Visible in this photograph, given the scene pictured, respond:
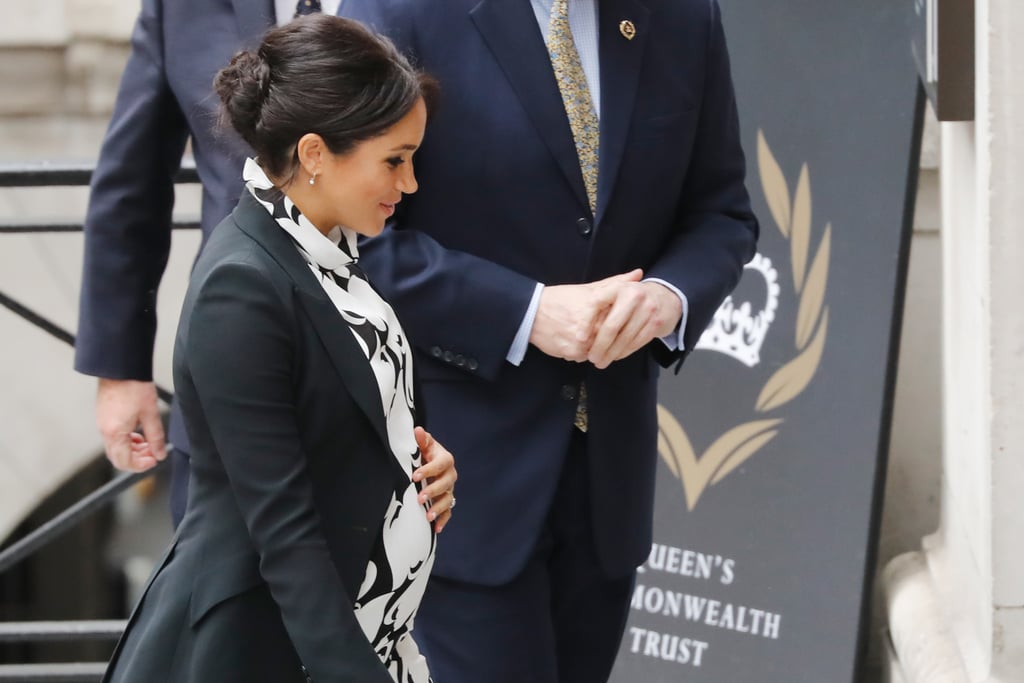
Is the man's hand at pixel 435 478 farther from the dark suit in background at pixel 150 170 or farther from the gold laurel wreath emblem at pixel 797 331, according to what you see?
the gold laurel wreath emblem at pixel 797 331

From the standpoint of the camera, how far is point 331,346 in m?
1.93

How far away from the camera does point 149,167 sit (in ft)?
9.91

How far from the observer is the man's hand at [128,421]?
311cm

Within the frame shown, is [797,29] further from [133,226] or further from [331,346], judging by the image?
[331,346]

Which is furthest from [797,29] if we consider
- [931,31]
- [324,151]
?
[324,151]

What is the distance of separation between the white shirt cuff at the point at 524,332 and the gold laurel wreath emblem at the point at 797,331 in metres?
1.49

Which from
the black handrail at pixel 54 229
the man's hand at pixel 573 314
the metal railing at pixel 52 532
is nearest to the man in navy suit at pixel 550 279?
the man's hand at pixel 573 314

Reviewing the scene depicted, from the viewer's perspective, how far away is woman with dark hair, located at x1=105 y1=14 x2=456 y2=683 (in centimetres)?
186

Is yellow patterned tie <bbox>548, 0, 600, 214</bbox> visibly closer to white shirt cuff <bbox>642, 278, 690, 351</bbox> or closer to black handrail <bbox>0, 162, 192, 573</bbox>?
white shirt cuff <bbox>642, 278, 690, 351</bbox>

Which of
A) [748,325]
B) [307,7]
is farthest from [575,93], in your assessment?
[748,325]

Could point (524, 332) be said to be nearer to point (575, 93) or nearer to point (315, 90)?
point (575, 93)

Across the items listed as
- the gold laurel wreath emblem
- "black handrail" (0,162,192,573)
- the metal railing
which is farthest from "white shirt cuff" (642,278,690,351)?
the metal railing

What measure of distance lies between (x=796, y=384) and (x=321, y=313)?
7.34 ft

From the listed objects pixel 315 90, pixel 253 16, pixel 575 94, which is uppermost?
pixel 253 16
